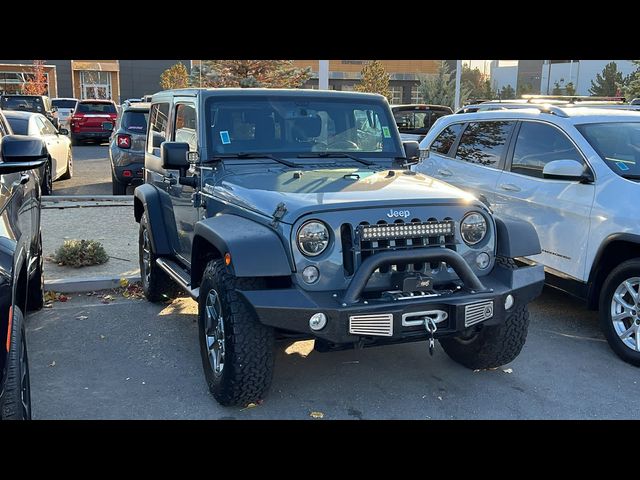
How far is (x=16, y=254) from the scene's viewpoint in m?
3.48

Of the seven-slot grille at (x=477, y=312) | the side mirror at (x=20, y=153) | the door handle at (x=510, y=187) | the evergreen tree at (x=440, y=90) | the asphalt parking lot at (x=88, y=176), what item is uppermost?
the evergreen tree at (x=440, y=90)

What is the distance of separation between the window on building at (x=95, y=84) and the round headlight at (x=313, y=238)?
47.9 meters

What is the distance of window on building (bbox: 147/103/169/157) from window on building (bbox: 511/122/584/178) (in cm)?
335

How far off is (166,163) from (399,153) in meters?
1.90

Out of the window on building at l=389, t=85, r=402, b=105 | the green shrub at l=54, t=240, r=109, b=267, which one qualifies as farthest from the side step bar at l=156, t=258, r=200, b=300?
the window on building at l=389, t=85, r=402, b=105

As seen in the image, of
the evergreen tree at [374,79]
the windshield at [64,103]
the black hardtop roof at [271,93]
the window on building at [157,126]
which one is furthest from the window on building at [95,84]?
the black hardtop roof at [271,93]

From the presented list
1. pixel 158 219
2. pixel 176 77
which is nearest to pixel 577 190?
pixel 158 219

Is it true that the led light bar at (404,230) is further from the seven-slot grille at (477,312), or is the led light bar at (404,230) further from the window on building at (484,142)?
the window on building at (484,142)

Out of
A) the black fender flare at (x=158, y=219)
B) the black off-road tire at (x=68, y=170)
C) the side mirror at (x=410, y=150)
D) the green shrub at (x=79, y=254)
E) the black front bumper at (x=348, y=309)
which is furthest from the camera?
the black off-road tire at (x=68, y=170)

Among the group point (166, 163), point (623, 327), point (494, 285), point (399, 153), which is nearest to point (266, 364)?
point (494, 285)

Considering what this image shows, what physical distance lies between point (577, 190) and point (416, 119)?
9.71m

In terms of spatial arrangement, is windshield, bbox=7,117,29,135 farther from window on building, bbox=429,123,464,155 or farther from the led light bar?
the led light bar

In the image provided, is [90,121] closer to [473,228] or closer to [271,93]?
[271,93]

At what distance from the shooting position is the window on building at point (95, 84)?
48094 mm
